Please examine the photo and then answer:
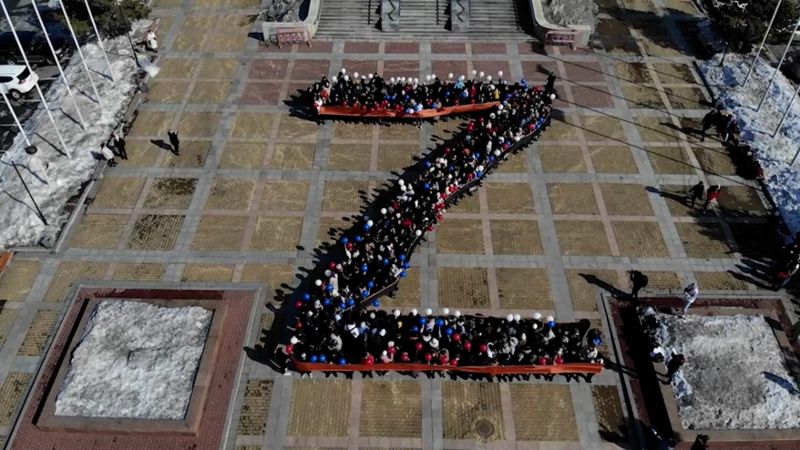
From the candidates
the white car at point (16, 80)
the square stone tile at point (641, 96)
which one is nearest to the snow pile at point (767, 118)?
→ the square stone tile at point (641, 96)

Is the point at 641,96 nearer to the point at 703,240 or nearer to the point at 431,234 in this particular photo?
the point at 703,240

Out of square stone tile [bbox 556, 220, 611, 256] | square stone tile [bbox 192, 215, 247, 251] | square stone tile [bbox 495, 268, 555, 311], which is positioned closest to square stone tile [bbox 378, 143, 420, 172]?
square stone tile [bbox 192, 215, 247, 251]

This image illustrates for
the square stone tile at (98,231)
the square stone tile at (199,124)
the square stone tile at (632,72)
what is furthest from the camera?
the square stone tile at (632,72)

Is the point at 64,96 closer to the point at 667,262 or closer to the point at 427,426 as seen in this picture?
the point at 427,426

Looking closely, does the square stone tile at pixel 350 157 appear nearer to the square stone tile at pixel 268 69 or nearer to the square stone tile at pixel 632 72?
the square stone tile at pixel 268 69

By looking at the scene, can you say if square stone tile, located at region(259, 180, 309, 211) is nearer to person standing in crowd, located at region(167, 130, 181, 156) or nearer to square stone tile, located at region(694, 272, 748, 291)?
person standing in crowd, located at region(167, 130, 181, 156)

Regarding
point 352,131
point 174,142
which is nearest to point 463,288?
point 352,131

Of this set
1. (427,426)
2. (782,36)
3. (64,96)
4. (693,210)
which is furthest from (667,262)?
(64,96)
